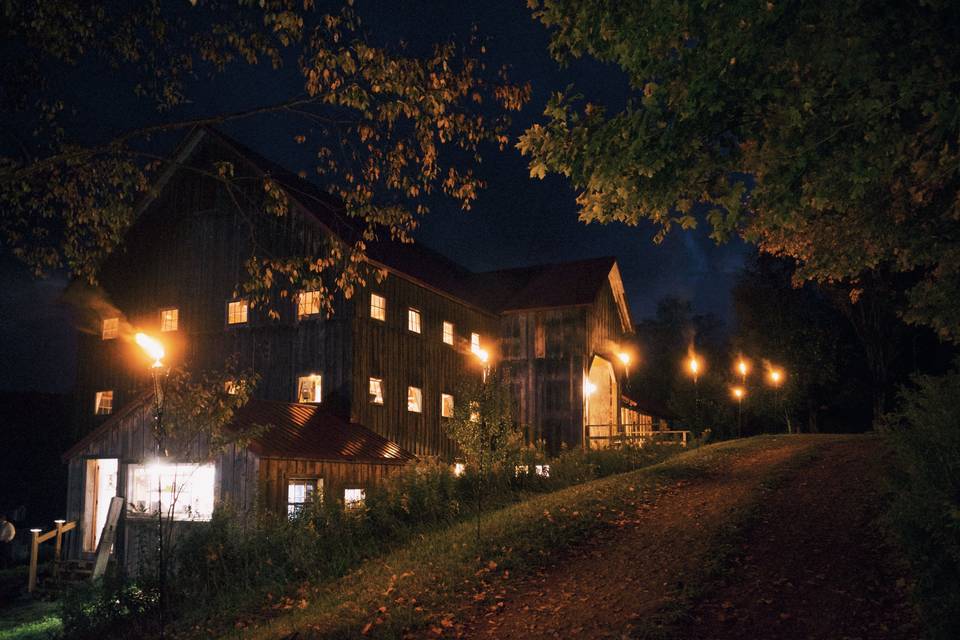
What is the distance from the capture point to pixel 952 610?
677 cm

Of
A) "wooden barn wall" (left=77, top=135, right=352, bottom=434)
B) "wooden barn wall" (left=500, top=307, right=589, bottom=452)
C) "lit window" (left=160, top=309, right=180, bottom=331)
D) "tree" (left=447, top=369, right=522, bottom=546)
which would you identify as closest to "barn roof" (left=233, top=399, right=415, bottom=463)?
"wooden barn wall" (left=77, top=135, right=352, bottom=434)

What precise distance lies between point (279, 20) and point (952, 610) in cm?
1126

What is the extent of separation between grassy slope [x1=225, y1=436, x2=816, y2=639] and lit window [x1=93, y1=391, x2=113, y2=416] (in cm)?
1929

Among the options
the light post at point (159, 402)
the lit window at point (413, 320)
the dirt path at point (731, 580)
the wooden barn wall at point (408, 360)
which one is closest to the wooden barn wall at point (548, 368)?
the wooden barn wall at point (408, 360)

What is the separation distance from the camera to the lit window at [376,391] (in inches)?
1009

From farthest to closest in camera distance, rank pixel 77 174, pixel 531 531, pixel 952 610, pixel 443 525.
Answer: pixel 443 525 → pixel 531 531 → pixel 77 174 → pixel 952 610

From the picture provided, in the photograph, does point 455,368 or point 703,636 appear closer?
point 703,636

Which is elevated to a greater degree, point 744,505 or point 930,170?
point 930,170

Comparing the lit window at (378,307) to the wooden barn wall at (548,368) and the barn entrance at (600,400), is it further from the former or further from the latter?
the barn entrance at (600,400)

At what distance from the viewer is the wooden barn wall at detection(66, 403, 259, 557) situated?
19.2m

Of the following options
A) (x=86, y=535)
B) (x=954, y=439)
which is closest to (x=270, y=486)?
(x=86, y=535)

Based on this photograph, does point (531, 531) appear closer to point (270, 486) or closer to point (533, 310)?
point (270, 486)

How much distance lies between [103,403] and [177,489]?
11.7m

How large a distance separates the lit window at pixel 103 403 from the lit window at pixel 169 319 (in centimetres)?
364
